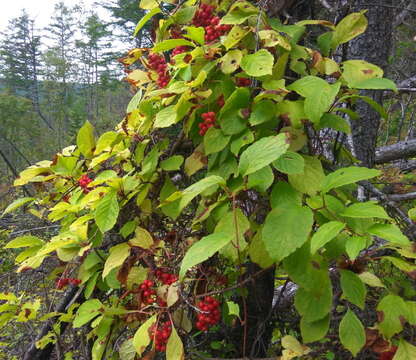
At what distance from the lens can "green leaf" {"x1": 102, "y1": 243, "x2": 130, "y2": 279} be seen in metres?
0.96

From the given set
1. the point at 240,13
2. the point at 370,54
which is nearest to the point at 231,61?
the point at 240,13

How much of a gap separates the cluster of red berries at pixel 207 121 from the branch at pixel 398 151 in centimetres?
179

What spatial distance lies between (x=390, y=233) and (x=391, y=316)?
319 millimetres

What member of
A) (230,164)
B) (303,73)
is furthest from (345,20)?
(230,164)

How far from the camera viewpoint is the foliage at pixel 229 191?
71 cm

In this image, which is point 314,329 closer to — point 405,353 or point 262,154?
point 405,353

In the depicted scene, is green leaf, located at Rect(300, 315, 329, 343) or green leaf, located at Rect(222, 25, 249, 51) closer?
green leaf, located at Rect(300, 315, 329, 343)

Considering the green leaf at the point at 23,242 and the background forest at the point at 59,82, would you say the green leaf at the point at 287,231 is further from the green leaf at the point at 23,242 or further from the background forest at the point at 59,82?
the background forest at the point at 59,82

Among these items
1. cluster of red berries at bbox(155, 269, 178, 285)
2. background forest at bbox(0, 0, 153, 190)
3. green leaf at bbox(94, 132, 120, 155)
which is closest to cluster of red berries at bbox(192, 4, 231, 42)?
green leaf at bbox(94, 132, 120, 155)

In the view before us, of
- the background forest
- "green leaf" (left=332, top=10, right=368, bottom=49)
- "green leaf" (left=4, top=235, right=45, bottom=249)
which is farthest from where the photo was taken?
the background forest

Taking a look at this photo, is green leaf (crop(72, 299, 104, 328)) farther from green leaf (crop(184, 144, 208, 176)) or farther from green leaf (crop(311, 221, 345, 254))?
green leaf (crop(311, 221, 345, 254))

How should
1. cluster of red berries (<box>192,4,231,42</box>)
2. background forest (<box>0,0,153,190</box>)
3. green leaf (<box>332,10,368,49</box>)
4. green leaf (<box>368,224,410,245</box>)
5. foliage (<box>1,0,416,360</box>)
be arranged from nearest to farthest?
1. green leaf (<box>368,224,410,245</box>)
2. foliage (<box>1,0,416,360</box>)
3. green leaf (<box>332,10,368,49</box>)
4. cluster of red berries (<box>192,4,231,42</box>)
5. background forest (<box>0,0,153,190</box>)

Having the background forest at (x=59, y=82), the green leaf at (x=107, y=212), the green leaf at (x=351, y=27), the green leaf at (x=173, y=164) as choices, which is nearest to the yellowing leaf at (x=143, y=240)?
the green leaf at (x=107, y=212)

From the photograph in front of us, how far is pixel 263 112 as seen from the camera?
2.85ft
